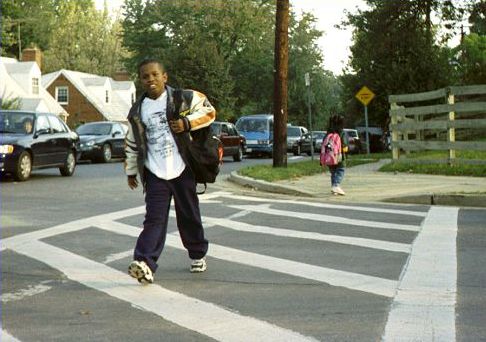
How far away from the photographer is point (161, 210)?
605cm

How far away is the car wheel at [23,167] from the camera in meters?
16.2

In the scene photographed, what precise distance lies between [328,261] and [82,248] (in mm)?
2503

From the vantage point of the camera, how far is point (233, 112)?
213 feet

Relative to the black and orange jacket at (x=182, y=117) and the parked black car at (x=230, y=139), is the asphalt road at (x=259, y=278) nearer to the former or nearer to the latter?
the black and orange jacket at (x=182, y=117)

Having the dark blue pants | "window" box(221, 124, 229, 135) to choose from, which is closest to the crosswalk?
the dark blue pants

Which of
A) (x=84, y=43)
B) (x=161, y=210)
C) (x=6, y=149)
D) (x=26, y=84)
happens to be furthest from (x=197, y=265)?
(x=84, y=43)

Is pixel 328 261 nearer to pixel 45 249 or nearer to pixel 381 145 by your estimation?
pixel 45 249

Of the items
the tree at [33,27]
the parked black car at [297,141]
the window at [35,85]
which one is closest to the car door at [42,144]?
the parked black car at [297,141]

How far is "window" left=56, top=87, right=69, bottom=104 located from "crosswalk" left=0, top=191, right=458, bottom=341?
53.1m

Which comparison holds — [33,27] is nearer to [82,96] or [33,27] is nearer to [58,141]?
[82,96]

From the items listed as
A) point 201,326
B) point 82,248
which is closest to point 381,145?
point 82,248

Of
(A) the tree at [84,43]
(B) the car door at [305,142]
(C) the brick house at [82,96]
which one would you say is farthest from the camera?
(A) the tree at [84,43]

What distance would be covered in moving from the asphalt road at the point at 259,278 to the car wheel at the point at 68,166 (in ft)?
24.5

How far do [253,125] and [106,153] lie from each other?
9.06m
